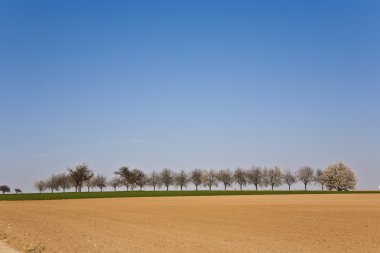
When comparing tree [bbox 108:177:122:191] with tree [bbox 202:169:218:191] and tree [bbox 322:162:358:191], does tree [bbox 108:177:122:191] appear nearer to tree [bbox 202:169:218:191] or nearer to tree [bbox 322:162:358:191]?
tree [bbox 202:169:218:191]

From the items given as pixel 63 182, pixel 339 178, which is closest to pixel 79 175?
pixel 63 182

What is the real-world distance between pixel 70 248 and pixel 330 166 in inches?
6042

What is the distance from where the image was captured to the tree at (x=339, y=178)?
156 m

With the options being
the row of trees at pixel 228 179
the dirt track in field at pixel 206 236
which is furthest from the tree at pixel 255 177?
the dirt track in field at pixel 206 236

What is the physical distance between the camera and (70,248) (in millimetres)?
19266

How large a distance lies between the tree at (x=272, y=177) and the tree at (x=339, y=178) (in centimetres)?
1994

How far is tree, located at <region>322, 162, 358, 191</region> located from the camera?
6127 inches

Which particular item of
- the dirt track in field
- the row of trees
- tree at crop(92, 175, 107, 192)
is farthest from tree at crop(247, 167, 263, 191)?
the dirt track in field

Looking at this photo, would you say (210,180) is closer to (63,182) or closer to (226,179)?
(226,179)

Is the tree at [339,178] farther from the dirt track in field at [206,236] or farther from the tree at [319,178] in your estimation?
the dirt track in field at [206,236]

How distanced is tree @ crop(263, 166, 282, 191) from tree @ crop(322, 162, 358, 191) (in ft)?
65.4

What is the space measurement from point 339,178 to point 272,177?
27.3 metres

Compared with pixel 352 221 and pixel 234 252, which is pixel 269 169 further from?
pixel 234 252

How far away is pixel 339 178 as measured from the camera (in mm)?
156500
